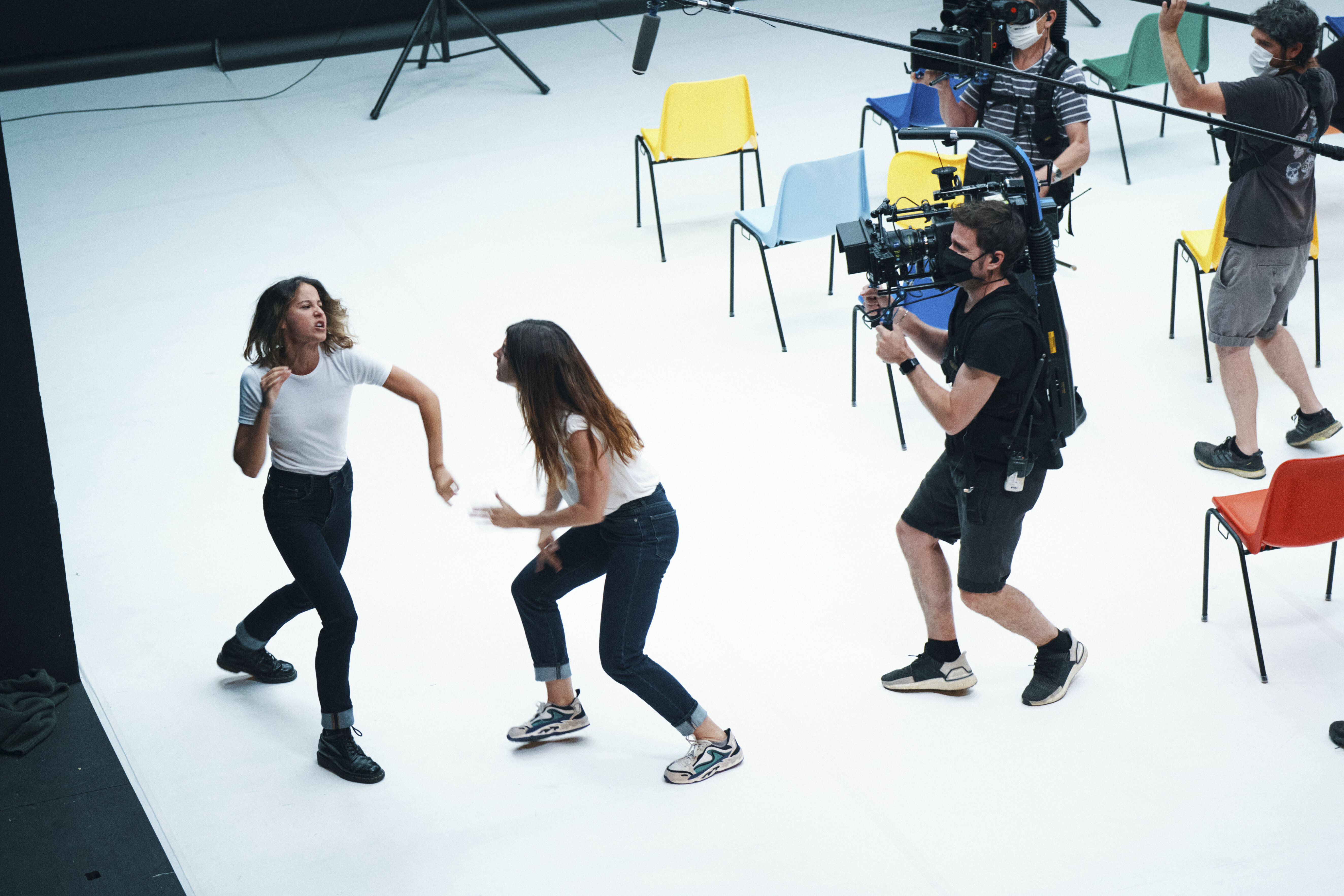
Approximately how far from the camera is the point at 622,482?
3.18m

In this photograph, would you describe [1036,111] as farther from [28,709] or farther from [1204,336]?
[28,709]

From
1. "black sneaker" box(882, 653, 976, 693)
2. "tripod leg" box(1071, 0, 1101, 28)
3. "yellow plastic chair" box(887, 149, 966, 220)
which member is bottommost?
"black sneaker" box(882, 653, 976, 693)

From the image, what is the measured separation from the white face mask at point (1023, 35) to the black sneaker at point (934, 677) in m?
2.54

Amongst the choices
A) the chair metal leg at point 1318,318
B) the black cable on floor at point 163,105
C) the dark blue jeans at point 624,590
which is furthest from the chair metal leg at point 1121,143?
the black cable on floor at point 163,105

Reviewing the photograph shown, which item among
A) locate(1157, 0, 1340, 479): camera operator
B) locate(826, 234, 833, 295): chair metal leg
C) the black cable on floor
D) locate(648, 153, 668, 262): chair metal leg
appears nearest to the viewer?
locate(1157, 0, 1340, 479): camera operator

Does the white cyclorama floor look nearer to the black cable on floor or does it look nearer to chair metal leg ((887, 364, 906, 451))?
chair metal leg ((887, 364, 906, 451))

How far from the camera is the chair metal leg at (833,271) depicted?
5.84 m

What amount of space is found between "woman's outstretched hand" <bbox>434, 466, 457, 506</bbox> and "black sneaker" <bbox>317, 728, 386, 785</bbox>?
68 cm

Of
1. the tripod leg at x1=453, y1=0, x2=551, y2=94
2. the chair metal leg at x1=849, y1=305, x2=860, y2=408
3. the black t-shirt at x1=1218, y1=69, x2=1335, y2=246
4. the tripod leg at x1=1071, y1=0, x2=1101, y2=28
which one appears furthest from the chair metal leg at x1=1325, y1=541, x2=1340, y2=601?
the tripod leg at x1=1071, y1=0, x2=1101, y2=28

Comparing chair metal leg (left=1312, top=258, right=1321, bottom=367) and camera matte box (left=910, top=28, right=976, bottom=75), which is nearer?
camera matte box (left=910, top=28, right=976, bottom=75)

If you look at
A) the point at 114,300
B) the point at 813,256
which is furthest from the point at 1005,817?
the point at 114,300

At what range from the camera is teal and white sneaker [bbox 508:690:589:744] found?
11.7 feet

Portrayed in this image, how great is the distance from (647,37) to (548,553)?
162 cm

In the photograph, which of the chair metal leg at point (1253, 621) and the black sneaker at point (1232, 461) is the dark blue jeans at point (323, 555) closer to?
the chair metal leg at point (1253, 621)
